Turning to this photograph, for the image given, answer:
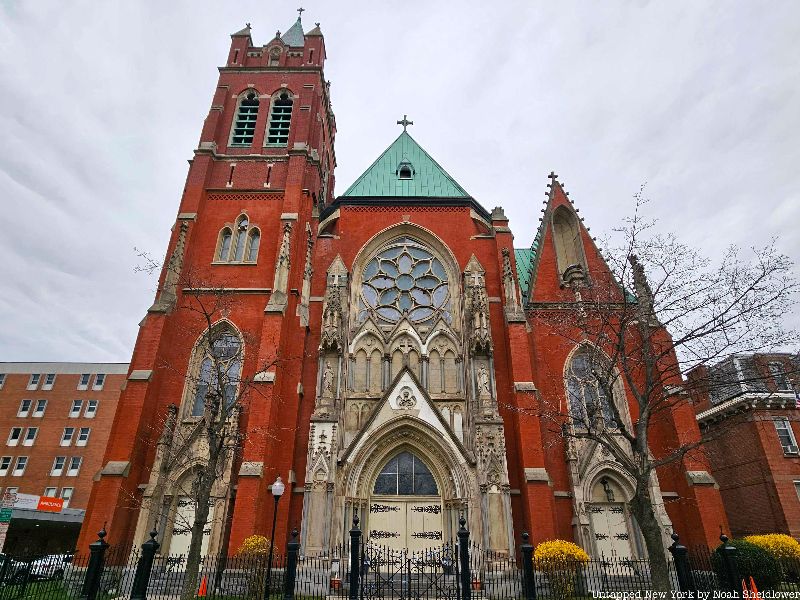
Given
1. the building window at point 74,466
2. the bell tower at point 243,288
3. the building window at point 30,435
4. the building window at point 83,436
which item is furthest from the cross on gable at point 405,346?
the building window at point 30,435

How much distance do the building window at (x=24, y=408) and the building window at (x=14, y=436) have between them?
1.25 meters

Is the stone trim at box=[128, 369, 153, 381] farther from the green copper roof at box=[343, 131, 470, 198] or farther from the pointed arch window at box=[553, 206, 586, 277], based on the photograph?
the pointed arch window at box=[553, 206, 586, 277]

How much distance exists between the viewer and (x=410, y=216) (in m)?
22.3

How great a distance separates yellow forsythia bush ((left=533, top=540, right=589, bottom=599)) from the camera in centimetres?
1303

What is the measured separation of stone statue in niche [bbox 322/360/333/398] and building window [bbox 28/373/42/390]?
40.3 meters

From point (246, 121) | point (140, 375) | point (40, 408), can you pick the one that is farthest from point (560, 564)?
point (40, 408)

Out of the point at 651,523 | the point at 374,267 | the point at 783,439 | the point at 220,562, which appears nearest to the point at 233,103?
the point at 374,267

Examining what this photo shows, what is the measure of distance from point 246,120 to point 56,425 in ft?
112

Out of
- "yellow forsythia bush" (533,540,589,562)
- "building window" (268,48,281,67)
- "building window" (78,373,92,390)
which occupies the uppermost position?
"building window" (268,48,281,67)

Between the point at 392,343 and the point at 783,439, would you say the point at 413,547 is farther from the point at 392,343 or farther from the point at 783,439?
the point at 783,439

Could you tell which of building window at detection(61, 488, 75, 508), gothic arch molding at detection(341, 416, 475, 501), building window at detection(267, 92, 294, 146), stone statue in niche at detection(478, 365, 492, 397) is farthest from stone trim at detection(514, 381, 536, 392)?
building window at detection(61, 488, 75, 508)

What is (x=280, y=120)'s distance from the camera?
25531mm

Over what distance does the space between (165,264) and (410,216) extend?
10457mm

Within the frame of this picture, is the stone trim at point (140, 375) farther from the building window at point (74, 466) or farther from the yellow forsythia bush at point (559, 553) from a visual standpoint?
the building window at point (74, 466)
